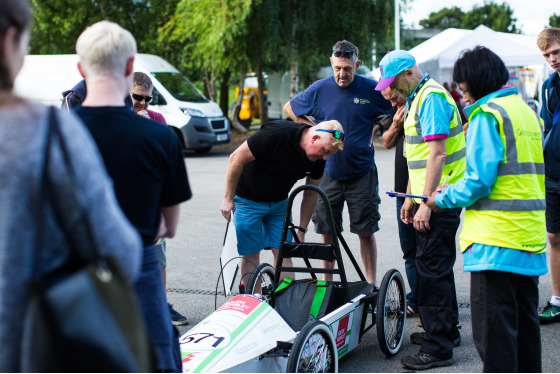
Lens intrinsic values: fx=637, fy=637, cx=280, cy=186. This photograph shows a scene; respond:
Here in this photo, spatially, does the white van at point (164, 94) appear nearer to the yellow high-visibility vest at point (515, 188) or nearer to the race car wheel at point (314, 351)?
the race car wheel at point (314, 351)

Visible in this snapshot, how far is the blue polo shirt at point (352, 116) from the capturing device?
17.3 ft

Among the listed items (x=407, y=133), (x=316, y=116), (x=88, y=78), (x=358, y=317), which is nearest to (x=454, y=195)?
(x=407, y=133)

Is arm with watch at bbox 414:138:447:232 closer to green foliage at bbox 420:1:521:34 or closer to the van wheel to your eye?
the van wheel

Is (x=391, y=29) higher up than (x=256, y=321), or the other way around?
(x=391, y=29)

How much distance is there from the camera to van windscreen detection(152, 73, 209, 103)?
1634cm

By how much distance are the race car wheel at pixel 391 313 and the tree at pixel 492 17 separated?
64.8 meters

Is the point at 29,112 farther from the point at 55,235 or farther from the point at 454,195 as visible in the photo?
the point at 454,195

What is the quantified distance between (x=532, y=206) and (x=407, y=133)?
3.99 ft

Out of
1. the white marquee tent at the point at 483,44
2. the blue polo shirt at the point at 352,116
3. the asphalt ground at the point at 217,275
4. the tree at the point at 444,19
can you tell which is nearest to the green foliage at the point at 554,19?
the tree at the point at 444,19

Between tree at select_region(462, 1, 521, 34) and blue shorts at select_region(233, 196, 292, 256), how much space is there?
212 ft

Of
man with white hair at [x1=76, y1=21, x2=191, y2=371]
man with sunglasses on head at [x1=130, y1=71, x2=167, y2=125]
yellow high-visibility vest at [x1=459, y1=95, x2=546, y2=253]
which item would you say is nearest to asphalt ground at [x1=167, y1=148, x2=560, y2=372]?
yellow high-visibility vest at [x1=459, y1=95, x2=546, y2=253]

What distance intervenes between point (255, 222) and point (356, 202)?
3.45ft

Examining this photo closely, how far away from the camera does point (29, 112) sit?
1.45 m

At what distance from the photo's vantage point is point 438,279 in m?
3.96
